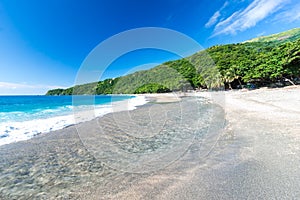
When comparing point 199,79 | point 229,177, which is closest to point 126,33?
point 229,177

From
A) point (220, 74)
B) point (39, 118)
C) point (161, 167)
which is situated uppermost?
point (220, 74)

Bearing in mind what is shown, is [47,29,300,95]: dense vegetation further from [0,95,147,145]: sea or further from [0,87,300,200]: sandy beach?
[0,87,300,200]: sandy beach

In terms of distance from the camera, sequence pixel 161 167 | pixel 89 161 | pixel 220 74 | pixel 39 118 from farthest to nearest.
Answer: pixel 220 74
pixel 39 118
pixel 89 161
pixel 161 167

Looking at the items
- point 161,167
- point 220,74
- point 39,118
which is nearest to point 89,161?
point 161,167

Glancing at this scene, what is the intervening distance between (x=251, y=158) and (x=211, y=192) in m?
1.76

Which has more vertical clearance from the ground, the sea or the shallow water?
the sea

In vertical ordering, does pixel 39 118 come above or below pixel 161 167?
above

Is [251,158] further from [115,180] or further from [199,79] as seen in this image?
[199,79]

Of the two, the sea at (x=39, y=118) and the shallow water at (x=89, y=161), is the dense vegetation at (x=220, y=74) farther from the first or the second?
the shallow water at (x=89, y=161)

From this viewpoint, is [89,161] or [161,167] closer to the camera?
[161,167]

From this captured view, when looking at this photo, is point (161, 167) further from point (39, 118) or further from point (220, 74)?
point (220, 74)

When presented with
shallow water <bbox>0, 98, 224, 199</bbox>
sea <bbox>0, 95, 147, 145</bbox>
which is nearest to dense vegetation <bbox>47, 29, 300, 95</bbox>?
sea <bbox>0, 95, 147, 145</bbox>

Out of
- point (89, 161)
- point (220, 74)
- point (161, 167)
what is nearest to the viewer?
point (161, 167)

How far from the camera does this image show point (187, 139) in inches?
235
